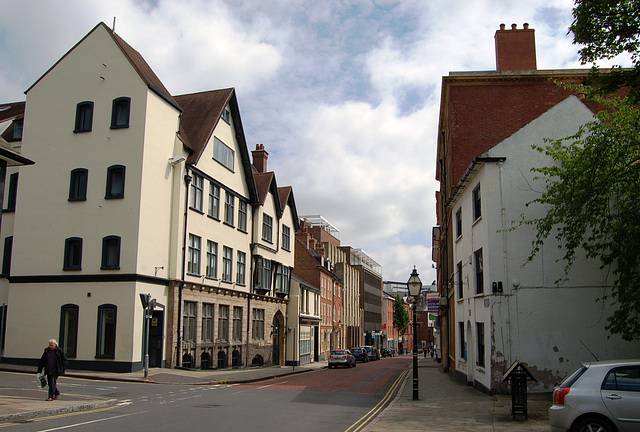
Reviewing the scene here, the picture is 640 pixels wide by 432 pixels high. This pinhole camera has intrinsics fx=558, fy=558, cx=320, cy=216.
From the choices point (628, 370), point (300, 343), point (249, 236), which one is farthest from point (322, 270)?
point (628, 370)

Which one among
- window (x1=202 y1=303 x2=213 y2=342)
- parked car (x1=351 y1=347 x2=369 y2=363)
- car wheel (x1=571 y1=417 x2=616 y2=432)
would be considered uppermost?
window (x1=202 y1=303 x2=213 y2=342)

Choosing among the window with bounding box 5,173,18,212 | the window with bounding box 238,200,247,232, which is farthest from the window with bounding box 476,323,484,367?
the window with bounding box 5,173,18,212

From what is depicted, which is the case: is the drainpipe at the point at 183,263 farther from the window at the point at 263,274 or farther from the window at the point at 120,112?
the window at the point at 263,274

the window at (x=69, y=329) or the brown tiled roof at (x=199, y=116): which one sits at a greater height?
the brown tiled roof at (x=199, y=116)

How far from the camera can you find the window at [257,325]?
3891 cm

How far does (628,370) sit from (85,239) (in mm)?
23451

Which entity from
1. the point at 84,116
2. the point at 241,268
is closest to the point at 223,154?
the point at 241,268

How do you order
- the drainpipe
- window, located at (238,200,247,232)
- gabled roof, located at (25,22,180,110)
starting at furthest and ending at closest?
window, located at (238,200,247,232)
the drainpipe
gabled roof, located at (25,22,180,110)

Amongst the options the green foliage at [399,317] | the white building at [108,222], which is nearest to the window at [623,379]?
the white building at [108,222]

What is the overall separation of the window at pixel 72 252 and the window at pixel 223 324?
9.72 meters

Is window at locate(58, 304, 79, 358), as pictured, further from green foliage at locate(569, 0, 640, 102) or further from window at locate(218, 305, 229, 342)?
green foliage at locate(569, 0, 640, 102)

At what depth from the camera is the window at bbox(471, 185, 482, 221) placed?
20495 mm

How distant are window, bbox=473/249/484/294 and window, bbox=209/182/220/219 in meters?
17.0

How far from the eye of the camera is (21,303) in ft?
87.6
